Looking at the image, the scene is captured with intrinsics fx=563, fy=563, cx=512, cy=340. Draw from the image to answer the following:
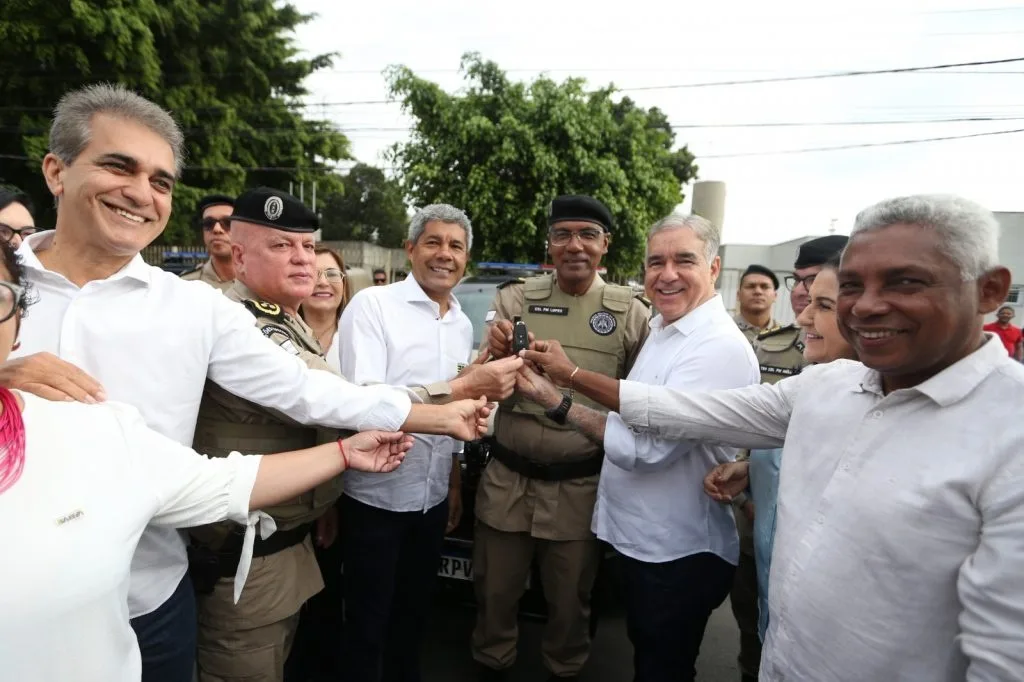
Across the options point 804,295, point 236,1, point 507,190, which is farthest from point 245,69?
point 804,295

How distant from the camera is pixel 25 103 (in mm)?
13016

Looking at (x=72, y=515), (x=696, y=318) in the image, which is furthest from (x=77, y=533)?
(x=696, y=318)

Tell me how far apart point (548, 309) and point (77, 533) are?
226 cm

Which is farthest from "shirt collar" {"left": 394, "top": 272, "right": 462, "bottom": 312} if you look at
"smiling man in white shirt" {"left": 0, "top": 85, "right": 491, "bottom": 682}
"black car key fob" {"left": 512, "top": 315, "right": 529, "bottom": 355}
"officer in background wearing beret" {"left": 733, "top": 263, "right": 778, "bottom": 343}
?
"officer in background wearing beret" {"left": 733, "top": 263, "right": 778, "bottom": 343}

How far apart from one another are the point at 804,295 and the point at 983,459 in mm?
2566

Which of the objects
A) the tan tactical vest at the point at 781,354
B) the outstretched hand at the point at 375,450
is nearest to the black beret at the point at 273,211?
the outstretched hand at the point at 375,450

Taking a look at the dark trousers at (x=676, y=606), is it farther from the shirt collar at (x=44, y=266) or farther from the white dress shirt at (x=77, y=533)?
the shirt collar at (x=44, y=266)

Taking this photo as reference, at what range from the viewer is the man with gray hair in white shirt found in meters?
1.13

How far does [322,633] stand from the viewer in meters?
2.94

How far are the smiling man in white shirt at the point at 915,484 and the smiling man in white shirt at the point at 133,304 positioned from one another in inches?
68.4

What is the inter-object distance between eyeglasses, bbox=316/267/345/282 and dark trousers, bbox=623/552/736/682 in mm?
2473

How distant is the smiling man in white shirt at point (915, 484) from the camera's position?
1.13 metres

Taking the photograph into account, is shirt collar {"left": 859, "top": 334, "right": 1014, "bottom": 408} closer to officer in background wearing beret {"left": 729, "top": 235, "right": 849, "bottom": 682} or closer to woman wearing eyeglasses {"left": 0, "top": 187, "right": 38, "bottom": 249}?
officer in background wearing beret {"left": 729, "top": 235, "right": 849, "bottom": 682}

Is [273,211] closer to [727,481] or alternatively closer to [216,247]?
[727,481]
